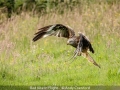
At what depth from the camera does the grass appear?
349 inches

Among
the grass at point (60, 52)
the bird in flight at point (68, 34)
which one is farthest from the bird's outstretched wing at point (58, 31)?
the grass at point (60, 52)

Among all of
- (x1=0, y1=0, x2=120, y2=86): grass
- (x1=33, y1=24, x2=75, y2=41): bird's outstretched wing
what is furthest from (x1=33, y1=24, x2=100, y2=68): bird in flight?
(x1=0, y1=0, x2=120, y2=86): grass

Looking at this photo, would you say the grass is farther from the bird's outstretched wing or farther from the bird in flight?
the bird's outstretched wing

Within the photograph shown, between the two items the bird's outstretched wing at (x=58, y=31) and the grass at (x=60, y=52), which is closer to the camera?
the bird's outstretched wing at (x=58, y=31)

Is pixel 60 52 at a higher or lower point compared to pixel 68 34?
lower

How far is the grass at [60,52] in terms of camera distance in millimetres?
8876

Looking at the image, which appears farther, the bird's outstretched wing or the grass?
the grass

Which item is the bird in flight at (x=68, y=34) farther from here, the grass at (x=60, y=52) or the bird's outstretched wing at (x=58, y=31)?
the grass at (x=60, y=52)

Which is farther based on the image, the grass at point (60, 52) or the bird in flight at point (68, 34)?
the grass at point (60, 52)

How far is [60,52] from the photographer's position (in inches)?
425

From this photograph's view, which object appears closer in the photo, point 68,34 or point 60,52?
point 68,34

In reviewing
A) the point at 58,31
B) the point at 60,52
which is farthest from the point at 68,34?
the point at 60,52

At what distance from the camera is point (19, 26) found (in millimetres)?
13219

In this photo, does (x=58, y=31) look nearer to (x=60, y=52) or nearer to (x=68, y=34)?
(x=68, y=34)
